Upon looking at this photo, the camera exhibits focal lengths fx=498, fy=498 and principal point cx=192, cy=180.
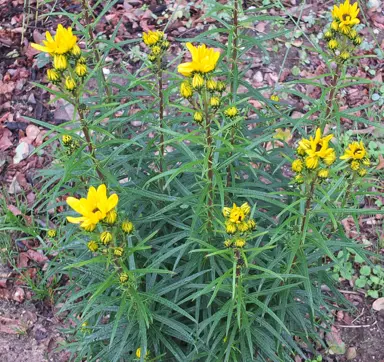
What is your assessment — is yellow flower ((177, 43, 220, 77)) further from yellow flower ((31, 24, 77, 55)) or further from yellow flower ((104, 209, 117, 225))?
yellow flower ((104, 209, 117, 225))

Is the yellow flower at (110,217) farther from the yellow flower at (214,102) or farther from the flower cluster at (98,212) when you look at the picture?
the yellow flower at (214,102)

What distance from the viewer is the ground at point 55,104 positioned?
3504 millimetres

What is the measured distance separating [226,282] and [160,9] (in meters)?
3.54

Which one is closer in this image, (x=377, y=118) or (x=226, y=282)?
(x=226, y=282)

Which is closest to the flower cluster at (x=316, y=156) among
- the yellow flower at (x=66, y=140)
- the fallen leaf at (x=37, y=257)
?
the yellow flower at (x=66, y=140)

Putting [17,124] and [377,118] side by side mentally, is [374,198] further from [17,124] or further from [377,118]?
[17,124]

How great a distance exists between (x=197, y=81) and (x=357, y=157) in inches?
30.9

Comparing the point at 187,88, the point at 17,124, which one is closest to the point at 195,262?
the point at 187,88

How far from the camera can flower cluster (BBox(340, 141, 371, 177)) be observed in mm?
2053

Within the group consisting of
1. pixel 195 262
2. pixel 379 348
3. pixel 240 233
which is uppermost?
pixel 240 233

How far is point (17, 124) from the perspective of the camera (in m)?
4.43

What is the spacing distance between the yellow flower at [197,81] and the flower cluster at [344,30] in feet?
2.66

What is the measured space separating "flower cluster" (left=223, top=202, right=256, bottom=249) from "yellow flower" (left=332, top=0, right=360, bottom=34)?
944 mm

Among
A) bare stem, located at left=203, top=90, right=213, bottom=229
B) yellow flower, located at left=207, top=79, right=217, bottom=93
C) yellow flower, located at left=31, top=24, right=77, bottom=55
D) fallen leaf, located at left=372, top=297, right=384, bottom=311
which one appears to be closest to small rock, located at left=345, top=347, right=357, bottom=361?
fallen leaf, located at left=372, top=297, right=384, bottom=311
